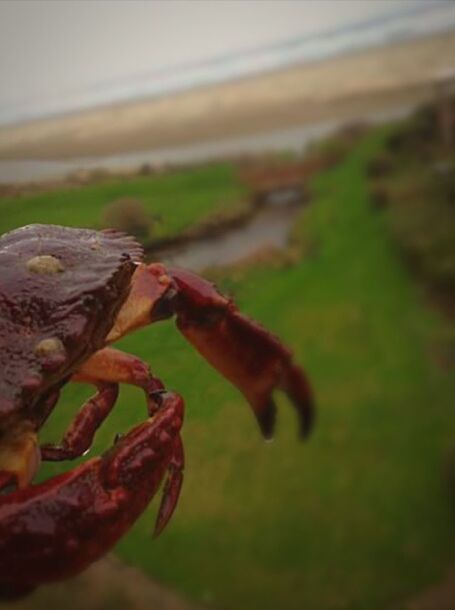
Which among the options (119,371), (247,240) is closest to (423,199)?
(247,240)

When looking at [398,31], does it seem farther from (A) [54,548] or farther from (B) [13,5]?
(A) [54,548]

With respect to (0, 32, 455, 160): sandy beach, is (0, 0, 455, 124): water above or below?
above

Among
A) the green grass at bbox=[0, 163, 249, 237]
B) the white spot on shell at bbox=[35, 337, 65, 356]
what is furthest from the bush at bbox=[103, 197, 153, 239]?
the white spot on shell at bbox=[35, 337, 65, 356]

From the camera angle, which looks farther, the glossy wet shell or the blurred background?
the blurred background

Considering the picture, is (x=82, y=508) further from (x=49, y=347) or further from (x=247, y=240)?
(x=247, y=240)

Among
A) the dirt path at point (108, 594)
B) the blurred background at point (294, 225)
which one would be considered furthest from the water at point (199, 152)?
the dirt path at point (108, 594)

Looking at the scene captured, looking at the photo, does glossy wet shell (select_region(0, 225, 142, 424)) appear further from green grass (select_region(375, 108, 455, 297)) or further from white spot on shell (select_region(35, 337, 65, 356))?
green grass (select_region(375, 108, 455, 297))
